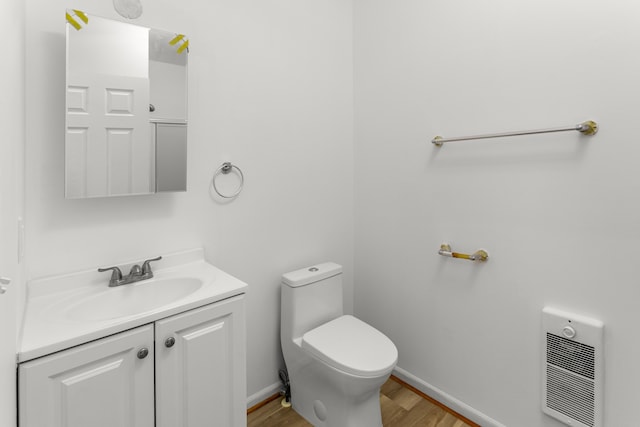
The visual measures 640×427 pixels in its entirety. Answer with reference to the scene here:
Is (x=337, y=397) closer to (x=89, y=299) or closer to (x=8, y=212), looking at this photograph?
(x=89, y=299)

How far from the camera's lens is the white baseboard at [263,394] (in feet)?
6.28

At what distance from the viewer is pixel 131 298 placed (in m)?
1.38

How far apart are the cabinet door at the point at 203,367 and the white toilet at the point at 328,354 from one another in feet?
1.42

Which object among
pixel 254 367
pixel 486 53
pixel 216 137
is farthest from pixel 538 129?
pixel 254 367

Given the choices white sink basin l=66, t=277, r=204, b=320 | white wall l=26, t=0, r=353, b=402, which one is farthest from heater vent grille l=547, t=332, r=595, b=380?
white sink basin l=66, t=277, r=204, b=320

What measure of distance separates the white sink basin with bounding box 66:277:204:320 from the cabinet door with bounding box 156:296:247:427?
141mm

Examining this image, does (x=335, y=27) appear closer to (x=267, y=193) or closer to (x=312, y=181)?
(x=312, y=181)

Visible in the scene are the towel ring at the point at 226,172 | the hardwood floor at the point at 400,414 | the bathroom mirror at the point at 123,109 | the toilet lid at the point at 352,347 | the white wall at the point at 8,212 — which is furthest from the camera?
the hardwood floor at the point at 400,414

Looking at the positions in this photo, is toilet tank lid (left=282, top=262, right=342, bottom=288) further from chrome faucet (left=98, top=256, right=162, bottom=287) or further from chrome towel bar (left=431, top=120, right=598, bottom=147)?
chrome towel bar (left=431, top=120, right=598, bottom=147)

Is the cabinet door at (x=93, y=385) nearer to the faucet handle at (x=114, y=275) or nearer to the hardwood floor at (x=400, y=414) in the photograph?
the faucet handle at (x=114, y=275)

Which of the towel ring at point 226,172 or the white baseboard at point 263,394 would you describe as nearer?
the towel ring at point 226,172

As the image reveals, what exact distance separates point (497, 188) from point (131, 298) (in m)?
1.67

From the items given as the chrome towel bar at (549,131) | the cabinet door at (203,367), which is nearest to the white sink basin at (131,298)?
the cabinet door at (203,367)

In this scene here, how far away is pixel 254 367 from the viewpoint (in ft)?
6.33
